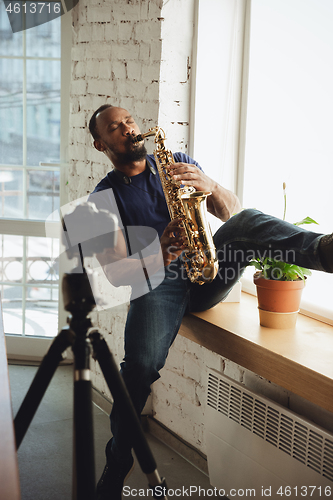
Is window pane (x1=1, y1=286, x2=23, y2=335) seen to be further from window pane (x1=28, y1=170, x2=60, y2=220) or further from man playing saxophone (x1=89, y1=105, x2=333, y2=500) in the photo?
man playing saxophone (x1=89, y1=105, x2=333, y2=500)

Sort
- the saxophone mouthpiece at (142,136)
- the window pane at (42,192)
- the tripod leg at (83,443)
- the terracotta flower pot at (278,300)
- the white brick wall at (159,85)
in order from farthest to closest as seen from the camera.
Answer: the window pane at (42,192), the white brick wall at (159,85), the saxophone mouthpiece at (142,136), the terracotta flower pot at (278,300), the tripod leg at (83,443)

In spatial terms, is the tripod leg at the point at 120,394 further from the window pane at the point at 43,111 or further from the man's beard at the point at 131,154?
the window pane at the point at 43,111

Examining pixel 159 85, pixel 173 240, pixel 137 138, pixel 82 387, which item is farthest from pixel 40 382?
pixel 159 85

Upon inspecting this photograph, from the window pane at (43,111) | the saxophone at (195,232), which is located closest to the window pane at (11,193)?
the window pane at (43,111)

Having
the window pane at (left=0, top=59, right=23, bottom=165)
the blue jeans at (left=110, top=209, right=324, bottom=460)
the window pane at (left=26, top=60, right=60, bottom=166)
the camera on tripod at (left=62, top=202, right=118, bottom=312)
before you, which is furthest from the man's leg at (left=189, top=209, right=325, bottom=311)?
the window pane at (left=0, top=59, right=23, bottom=165)

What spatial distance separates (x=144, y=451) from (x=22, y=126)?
8.18 ft

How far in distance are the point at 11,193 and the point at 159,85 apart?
1.39 metres

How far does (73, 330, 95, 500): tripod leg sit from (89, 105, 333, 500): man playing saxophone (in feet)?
2.55

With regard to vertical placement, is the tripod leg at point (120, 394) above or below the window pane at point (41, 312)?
above

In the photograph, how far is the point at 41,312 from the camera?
316 centimetres

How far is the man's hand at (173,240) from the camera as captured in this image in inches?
67.5

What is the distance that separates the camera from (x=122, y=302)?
2506mm

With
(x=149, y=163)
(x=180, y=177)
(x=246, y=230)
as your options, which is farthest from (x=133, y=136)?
(x=246, y=230)

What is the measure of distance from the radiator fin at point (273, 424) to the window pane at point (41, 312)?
5.13ft
